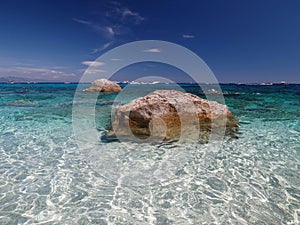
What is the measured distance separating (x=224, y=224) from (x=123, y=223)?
5.89 feet

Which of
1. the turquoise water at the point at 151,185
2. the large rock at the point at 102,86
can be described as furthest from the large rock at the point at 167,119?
the large rock at the point at 102,86

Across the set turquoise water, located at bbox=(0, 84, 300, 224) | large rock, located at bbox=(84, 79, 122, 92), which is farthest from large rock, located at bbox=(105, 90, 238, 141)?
large rock, located at bbox=(84, 79, 122, 92)

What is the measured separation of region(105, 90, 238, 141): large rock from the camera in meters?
8.54

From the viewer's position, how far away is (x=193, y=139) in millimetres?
8266

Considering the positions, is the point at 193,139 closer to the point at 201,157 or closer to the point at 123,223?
the point at 201,157

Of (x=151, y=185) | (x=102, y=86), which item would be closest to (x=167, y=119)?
(x=151, y=185)

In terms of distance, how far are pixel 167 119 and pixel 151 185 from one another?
14.5 ft

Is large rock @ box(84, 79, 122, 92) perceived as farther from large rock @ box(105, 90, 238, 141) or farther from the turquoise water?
the turquoise water

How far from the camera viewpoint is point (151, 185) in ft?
16.0

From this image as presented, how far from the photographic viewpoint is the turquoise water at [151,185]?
3836 mm

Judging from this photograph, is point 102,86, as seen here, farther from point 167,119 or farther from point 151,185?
point 151,185

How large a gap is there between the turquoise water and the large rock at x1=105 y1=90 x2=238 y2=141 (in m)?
1.01

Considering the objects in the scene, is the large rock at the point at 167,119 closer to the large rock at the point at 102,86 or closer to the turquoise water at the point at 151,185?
the turquoise water at the point at 151,185

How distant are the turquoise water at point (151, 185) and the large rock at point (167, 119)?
101cm
